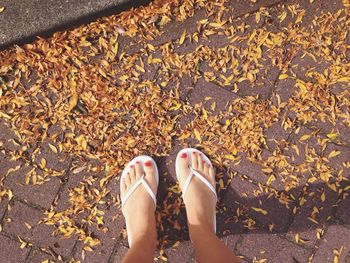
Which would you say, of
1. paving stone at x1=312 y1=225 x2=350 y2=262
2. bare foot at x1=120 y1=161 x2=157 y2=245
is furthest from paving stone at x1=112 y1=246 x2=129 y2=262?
paving stone at x1=312 y1=225 x2=350 y2=262

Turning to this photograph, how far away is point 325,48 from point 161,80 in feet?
3.82

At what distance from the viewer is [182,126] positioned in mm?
3486

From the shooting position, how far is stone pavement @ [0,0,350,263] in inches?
135

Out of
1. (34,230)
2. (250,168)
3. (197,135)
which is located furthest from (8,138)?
(250,168)

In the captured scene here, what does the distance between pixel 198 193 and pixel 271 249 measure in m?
0.63

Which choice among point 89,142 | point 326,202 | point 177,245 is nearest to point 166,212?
point 177,245

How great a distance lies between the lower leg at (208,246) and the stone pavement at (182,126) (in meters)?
0.25

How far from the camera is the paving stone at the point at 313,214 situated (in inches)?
134

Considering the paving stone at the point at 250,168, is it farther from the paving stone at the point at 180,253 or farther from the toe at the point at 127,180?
the toe at the point at 127,180

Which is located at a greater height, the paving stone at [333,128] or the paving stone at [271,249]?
the paving stone at [333,128]

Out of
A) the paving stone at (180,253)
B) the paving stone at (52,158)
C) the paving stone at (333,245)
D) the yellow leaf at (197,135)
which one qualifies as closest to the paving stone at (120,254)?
the paving stone at (180,253)

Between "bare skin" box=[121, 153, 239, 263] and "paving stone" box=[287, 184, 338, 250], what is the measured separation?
592 mm

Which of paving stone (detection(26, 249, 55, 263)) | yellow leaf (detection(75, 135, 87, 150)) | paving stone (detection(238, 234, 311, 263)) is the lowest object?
paving stone (detection(26, 249, 55, 263))

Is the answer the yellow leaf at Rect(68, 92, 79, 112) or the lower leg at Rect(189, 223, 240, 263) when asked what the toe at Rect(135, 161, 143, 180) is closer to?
the lower leg at Rect(189, 223, 240, 263)
